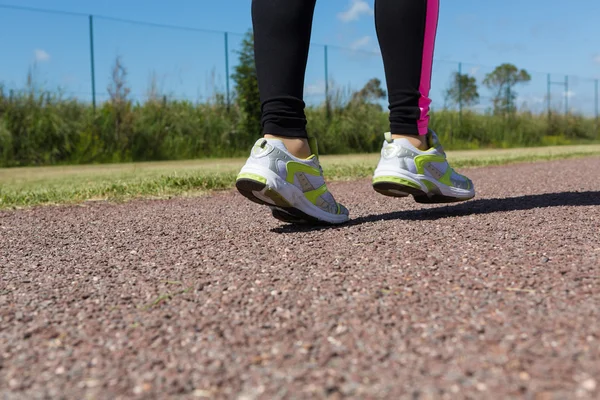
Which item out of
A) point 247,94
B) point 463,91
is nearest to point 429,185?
point 247,94

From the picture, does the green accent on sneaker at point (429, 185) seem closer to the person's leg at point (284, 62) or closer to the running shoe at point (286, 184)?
the running shoe at point (286, 184)

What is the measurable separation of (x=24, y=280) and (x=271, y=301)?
2.22 ft

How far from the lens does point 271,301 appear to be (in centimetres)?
115

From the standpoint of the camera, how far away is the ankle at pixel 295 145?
6.09 ft

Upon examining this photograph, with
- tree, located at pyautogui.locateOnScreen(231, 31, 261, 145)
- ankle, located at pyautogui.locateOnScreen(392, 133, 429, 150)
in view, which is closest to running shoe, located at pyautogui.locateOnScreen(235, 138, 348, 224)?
ankle, located at pyautogui.locateOnScreen(392, 133, 429, 150)

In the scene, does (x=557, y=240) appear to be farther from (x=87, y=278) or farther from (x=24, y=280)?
(x=24, y=280)

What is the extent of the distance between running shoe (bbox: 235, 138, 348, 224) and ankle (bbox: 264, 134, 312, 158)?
22mm

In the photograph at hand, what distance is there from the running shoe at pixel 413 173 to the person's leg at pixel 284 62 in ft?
1.11

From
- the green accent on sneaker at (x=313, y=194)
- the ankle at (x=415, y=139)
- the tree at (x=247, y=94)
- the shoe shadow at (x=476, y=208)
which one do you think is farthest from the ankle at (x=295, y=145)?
the tree at (x=247, y=94)

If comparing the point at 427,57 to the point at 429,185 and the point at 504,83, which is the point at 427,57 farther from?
the point at 504,83

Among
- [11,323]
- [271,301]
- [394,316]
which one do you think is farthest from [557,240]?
[11,323]

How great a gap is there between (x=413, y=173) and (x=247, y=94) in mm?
9334

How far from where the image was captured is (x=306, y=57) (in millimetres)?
1888

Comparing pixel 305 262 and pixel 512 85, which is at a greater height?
pixel 512 85
